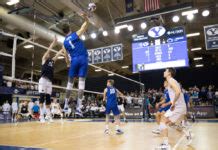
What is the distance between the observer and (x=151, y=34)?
12.0 m

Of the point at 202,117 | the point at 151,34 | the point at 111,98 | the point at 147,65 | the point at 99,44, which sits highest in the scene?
the point at 99,44

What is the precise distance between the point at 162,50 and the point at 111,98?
5346 millimetres

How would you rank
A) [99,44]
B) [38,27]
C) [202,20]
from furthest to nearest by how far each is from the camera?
[99,44]
[202,20]
[38,27]

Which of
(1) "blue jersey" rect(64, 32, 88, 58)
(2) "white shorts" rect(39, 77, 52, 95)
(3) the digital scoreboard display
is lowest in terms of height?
(2) "white shorts" rect(39, 77, 52, 95)

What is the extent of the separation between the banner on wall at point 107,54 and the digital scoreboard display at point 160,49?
1.42 m

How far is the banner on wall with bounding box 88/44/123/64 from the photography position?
13362 mm

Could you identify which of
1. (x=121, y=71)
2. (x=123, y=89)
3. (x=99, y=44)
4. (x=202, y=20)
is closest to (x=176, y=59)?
(x=202, y=20)

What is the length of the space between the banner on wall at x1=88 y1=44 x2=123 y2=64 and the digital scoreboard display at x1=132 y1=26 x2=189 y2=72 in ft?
4.67

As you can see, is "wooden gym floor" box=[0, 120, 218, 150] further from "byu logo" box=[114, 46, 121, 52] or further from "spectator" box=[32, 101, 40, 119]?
"spectator" box=[32, 101, 40, 119]

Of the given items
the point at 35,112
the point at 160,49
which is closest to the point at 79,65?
the point at 160,49

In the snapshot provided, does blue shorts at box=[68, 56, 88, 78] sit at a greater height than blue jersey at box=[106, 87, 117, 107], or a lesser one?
greater

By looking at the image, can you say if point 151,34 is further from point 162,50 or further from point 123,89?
point 123,89

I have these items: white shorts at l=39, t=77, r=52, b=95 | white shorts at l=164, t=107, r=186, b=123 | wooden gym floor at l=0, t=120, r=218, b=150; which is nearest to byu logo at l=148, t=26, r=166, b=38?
wooden gym floor at l=0, t=120, r=218, b=150

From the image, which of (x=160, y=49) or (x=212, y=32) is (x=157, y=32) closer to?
(x=160, y=49)
